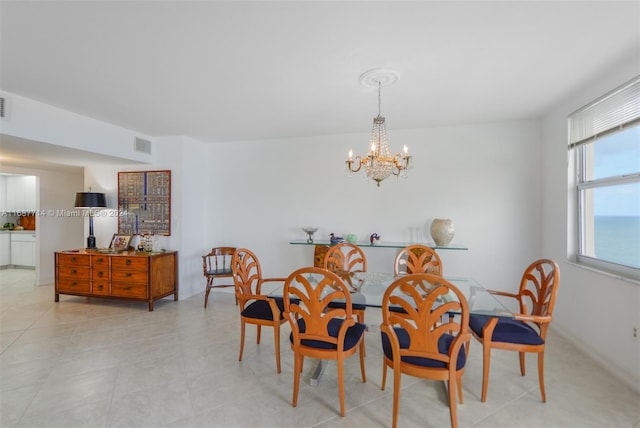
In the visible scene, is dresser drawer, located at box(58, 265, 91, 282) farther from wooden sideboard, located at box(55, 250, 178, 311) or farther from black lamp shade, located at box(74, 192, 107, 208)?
black lamp shade, located at box(74, 192, 107, 208)

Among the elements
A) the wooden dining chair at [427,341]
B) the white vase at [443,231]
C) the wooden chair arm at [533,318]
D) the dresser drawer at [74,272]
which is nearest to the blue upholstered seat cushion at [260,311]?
the wooden dining chair at [427,341]

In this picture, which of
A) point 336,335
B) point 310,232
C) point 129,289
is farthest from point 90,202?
→ point 336,335

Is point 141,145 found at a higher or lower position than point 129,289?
higher

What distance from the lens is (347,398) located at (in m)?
2.03

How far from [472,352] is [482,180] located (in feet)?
7.01

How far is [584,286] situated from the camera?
2.70 metres

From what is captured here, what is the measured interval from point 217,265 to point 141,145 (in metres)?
2.07

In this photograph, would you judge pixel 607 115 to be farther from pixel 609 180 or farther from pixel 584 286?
pixel 584 286

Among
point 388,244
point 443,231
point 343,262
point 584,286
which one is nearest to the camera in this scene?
point 584,286

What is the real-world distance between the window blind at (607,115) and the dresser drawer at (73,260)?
604 centimetres

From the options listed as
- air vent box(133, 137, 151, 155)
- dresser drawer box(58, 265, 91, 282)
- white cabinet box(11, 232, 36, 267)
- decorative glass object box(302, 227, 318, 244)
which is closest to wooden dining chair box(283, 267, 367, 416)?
decorative glass object box(302, 227, 318, 244)

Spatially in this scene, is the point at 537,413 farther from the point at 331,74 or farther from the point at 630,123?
the point at 331,74

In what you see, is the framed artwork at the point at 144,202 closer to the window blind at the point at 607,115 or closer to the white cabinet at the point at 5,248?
the white cabinet at the point at 5,248

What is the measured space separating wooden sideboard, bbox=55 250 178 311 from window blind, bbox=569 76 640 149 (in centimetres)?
502
